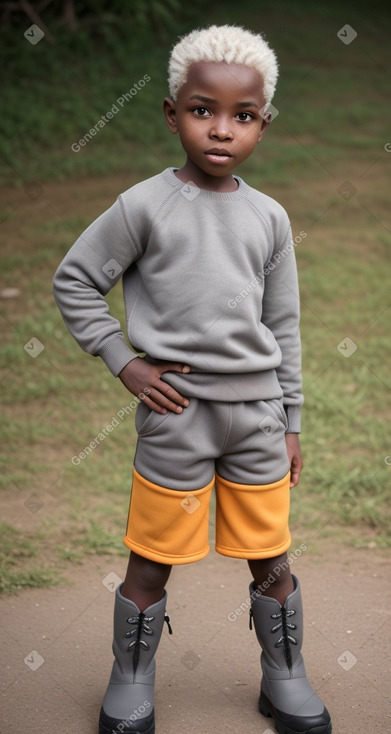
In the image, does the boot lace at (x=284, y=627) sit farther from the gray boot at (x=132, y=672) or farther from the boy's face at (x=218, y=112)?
the boy's face at (x=218, y=112)

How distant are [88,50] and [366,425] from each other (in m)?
5.82

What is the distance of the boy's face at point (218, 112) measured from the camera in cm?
208

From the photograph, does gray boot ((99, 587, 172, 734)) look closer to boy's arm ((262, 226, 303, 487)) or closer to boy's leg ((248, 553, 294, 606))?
boy's leg ((248, 553, 294, 606))

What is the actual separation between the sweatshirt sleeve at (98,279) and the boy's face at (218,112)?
8.8 inches

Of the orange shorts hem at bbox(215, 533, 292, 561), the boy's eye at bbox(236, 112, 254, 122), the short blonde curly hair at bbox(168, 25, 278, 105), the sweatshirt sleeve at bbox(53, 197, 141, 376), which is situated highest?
the short blonde curly hair at bbox(168, 25, 278, 105)

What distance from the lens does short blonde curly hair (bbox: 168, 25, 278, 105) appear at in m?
2.09

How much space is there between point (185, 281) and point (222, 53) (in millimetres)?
497

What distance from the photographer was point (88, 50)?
29.3ft

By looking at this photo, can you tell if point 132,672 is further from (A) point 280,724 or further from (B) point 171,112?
(B) point 171,112

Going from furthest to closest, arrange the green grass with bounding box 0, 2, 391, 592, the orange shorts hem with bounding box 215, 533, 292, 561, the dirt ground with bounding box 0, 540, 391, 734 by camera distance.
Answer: the green grass with bounding box 0, 2, 391, 592 → the dirt ground with bounding box 0, 540, 391, 734 → the orange shorts hem with bounding box 215, 533, 292, 561

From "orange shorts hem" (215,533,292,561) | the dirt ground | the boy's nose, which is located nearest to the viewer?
the boy's nose

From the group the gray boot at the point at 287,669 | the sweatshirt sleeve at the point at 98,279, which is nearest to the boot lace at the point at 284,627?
the gray boot at the point at 287,669

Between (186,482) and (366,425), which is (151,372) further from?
(366,425)

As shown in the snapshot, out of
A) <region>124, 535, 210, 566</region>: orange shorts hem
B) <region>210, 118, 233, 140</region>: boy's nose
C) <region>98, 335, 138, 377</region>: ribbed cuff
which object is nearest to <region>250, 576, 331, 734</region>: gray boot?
<region>124, 535, 210, 566</region>: orange shorts hem
